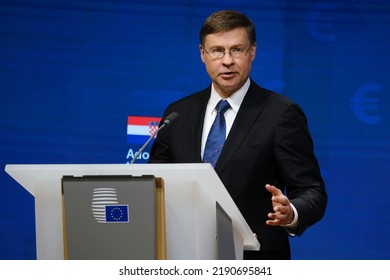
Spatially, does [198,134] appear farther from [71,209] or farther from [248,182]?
[71,209]

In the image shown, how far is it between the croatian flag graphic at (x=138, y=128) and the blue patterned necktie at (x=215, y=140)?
132 cm

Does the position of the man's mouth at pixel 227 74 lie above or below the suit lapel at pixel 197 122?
above

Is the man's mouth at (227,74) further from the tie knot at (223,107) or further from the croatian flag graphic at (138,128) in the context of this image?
the croatian flag graphic at (138,128)

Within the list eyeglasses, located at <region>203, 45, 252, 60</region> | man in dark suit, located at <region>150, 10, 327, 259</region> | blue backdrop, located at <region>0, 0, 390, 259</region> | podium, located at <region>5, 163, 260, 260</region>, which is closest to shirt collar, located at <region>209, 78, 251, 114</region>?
man in dark suit, located at <region>150, 10, 327, 259</region>

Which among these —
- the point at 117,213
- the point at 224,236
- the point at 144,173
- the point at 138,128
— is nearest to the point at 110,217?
the point at 117,213

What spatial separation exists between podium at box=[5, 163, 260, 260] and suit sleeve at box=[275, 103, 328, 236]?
0.54 meters

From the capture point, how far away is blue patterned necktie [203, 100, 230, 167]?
2.92 metres

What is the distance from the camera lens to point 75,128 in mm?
4367

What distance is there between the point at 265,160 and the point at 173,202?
2.30 feet

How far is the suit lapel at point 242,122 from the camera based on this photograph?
113 inches

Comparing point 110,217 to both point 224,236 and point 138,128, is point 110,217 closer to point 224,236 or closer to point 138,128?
point 224,236

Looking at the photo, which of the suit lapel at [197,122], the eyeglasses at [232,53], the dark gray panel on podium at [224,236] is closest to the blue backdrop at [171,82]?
the suit lapel at [197,122]

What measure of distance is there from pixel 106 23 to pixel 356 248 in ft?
6.16
